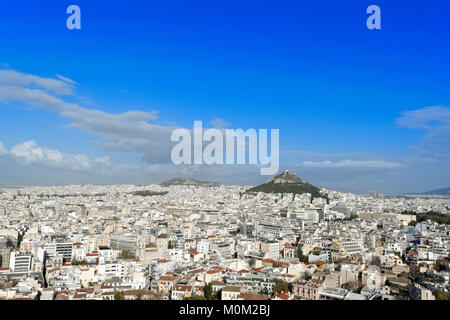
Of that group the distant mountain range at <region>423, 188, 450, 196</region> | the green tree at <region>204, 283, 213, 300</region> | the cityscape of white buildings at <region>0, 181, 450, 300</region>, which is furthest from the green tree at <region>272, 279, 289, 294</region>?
the distant mountain range at <region>423, 188, 450, 196</region>

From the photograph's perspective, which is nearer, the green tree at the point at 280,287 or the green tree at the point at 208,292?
the green tree at the point at 208,292


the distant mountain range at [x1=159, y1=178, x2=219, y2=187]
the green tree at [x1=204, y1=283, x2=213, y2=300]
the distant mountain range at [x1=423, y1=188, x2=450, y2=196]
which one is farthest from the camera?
the distant mountain range at [x1=159, y1=178, x2=219, y2=187]

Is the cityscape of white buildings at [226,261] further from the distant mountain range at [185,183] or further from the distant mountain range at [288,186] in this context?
the distant mountain range at [185,183]

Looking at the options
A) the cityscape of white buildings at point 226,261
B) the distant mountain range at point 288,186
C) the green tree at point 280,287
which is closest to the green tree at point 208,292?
the cityscape of white buildings at point 226,261

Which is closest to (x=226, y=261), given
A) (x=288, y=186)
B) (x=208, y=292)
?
(x=208, y=292)

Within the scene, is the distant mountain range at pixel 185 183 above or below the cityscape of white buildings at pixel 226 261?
above

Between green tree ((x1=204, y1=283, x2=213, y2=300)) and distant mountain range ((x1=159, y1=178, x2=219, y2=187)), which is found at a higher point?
distant mountain range ((x1=159, y1=178, x2=219, y2=187))

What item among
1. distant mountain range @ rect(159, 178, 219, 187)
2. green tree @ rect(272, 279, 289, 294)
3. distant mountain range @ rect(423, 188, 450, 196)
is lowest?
green tree @ rect(272, 279, 289, 294)

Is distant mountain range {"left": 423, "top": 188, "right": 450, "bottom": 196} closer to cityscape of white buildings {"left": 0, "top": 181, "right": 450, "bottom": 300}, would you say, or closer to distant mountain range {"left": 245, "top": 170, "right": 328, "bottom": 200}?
distant mountain range {"left": 245, "top": 170, "right": 328, "bottom": 200}

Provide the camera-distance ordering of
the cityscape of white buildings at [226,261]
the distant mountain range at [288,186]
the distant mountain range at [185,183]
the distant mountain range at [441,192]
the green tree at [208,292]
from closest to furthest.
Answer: the green tree at [208,292], the cityscape of white buildings at [226,261], the distant mountain range at [288,186], the distant mountain range at [441,192], the distant mountain range at [185,183]

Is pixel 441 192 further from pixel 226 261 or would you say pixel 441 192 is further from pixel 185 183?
pixel 226 261
